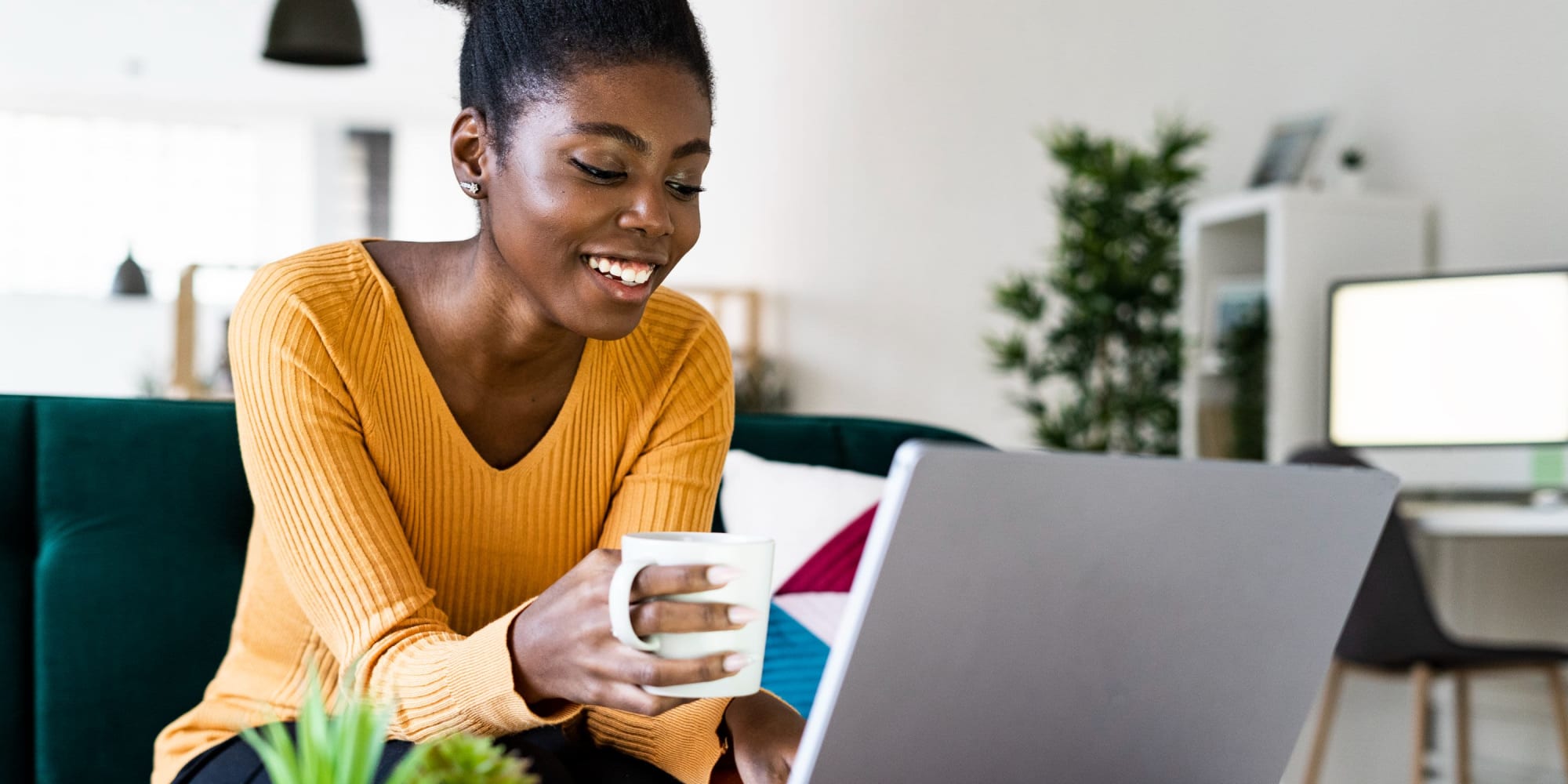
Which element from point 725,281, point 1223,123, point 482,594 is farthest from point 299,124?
point 482,594

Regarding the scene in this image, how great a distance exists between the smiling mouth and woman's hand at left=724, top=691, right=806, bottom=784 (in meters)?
0.32

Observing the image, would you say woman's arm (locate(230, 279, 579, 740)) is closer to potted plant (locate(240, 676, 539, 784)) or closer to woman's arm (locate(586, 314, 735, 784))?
woman's arm (locate(586, 314, 735, 784))

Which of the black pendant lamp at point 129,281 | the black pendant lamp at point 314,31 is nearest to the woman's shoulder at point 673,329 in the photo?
the black pendant lamp at point 314,31

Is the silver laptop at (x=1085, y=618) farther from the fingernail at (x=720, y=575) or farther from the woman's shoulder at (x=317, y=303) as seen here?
the woman's shoulder at (x=317, y=303)

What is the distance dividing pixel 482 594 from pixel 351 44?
3.44 meters

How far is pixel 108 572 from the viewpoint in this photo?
1398mm

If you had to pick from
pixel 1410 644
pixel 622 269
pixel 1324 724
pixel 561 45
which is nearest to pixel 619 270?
pixel 622 269

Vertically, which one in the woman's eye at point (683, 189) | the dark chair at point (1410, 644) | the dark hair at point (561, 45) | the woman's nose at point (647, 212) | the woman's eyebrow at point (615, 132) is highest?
the dark hair at point (561, 45)

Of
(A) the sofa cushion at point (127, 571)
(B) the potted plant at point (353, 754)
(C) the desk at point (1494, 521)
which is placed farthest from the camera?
(C) the desk at point (1494, 521)

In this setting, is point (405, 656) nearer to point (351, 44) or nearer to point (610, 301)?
point (610, 301)

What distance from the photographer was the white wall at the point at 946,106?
337 centimetres

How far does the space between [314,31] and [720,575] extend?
3948mm

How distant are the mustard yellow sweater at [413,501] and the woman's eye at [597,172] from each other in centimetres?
25

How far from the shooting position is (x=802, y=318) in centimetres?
638
